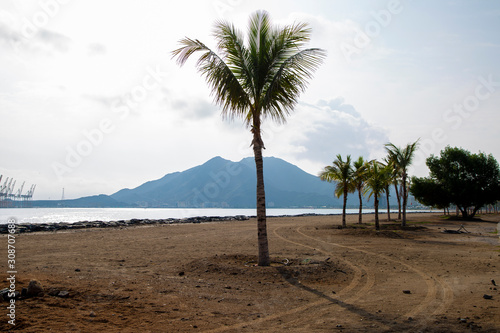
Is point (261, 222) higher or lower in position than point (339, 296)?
higher

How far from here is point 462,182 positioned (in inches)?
2078

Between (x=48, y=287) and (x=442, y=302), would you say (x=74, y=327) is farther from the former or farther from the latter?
(x=442, y=302)

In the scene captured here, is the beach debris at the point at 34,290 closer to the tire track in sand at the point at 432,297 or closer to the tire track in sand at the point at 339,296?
the tire track in sand at the point at 339,296

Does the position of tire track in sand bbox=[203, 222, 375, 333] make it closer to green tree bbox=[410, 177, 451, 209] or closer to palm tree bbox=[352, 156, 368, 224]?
palm tree bbox=[352, 156, 368, 224]

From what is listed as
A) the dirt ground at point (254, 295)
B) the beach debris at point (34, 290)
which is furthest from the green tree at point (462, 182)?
the beach debris at point (34, 290)

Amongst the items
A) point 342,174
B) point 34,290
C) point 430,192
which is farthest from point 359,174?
point 34,290

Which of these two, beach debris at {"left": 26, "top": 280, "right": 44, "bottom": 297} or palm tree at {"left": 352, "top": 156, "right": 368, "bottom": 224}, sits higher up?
palm tree at {"left": 352, "top": 156, "right": 368, "bottom": 224}

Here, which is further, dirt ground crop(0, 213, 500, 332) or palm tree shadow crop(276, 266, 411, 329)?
palm tree shadow crop(276, 266, 411, 329)

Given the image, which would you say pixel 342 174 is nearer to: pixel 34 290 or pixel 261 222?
pixel 261 222

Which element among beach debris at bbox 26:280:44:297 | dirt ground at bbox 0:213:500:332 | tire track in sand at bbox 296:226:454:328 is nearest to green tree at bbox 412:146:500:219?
dirt ground at bbox 0:213:500:332

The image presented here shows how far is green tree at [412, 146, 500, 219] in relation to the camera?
52562mm

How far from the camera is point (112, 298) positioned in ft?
23.5

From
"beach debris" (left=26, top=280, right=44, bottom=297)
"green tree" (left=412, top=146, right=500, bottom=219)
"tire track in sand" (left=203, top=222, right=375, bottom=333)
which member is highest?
"green tree" (left=412, top=146, right=500, bottom=219)

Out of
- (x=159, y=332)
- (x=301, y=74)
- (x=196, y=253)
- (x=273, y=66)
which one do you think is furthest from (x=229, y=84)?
(x=159, y=332)
